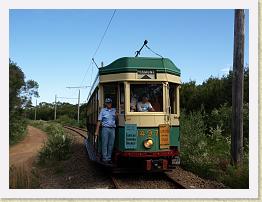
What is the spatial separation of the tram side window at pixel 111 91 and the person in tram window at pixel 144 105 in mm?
695

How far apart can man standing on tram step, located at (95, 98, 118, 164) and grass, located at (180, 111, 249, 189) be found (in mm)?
2731

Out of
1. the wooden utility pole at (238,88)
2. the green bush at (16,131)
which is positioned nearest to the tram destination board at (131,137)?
the wooden utility pole at (238,88)

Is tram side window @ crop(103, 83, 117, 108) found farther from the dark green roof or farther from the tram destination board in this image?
the tram destination board

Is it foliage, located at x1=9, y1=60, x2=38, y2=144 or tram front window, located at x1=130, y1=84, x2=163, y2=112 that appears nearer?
tram front window, located at x1=130, y1=84, x2=163, y2=112

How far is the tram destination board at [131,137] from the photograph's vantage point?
10.2 meters

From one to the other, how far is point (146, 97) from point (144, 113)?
0.43 m

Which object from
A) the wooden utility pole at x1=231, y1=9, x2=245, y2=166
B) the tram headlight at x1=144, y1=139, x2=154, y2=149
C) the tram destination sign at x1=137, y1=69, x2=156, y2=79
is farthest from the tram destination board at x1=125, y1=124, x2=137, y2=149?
the wooden utility pole at x1=231, y1=9, x2=245, y2=166

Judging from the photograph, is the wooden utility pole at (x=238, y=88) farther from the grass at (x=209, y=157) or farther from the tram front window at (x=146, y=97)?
the tram front window at (x=146, y=97)

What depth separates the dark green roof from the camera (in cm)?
1040

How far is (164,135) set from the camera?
10375 mm

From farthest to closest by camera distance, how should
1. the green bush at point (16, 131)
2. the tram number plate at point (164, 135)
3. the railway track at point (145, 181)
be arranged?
the green bush at point (16, 131) → the tram number plate at point (164, 135) → the railway track at point (145, 181)

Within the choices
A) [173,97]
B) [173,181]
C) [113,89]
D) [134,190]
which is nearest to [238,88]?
[173,97]
